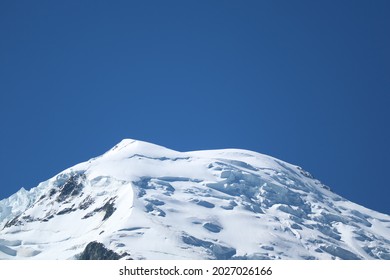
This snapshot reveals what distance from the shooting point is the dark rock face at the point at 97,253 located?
164625mm

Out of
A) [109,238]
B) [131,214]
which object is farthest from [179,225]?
[109,238]

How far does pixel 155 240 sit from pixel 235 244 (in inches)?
1128

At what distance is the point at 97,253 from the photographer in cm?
17212

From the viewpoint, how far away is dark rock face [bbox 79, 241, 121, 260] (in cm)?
16462
